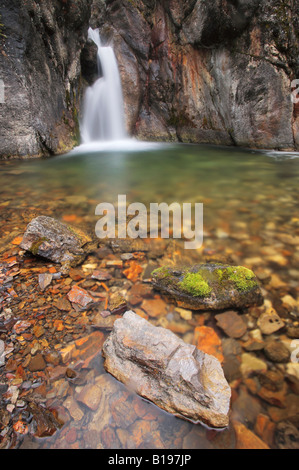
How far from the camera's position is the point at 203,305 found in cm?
235

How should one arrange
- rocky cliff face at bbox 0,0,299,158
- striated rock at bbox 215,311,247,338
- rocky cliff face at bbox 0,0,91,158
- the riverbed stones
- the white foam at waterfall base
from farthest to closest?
the white foam at waterfall base
rocky cliff face at bbox 0,0,299,158
rocky cliff face at bbox 0,0,91,158
striated rock at bbox 215,311,247,338
the riverbed stones

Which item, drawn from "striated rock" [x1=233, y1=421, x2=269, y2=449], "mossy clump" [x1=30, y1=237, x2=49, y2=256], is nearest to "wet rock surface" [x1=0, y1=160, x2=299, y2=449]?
"striated rock" [x1=233, y1=421, x2=269, y2=449]

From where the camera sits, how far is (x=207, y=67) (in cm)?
1105

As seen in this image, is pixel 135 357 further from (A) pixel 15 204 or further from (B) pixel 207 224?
(A) pixel 15 204

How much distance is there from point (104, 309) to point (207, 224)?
234 cm

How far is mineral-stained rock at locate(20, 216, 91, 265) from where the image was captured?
9.73 feet

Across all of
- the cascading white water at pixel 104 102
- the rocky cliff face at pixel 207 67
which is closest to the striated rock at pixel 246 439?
the rocky cliff face at pixel 207 67

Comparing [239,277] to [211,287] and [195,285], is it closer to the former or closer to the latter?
[211,287]

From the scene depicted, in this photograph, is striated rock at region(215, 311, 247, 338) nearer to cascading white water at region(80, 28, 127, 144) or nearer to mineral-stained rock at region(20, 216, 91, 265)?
mineral-stained rock at region(20, 216, 91, 265)

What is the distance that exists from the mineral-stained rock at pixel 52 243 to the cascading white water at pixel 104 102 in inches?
431

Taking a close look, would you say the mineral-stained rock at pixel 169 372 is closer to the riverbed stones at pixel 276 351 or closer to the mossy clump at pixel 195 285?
the riverbed stones at pixel 276 351

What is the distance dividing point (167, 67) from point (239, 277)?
13.7m

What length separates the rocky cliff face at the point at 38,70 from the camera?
7.69m

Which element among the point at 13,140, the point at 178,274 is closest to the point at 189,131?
the point at 13,140
